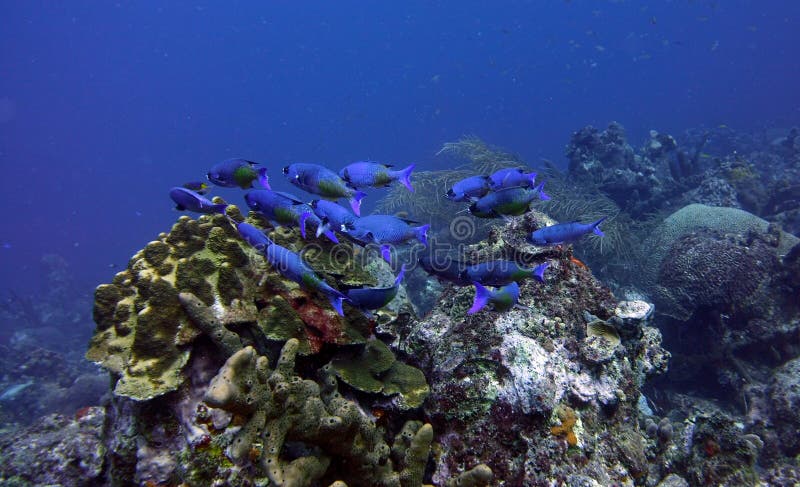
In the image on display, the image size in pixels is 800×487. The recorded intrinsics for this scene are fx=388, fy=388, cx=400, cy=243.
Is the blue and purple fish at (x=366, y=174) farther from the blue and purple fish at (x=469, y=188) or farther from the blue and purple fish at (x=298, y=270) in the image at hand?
the blue and purple fish at (x=298, y=270)

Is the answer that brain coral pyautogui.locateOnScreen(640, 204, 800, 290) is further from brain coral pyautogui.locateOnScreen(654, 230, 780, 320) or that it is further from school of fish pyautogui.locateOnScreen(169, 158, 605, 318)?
school of fish pyautogui.locateOnScreen(169, 158, 605, 318)

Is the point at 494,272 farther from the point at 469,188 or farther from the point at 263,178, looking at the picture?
the point at 263,178

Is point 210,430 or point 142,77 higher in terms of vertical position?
point 142,77

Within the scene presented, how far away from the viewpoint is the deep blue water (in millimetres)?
84188

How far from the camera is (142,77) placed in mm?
121125

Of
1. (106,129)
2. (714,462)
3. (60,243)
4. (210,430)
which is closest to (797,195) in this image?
(714,462)

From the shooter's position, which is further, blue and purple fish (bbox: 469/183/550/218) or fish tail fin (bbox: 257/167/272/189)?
fish tail fin (bbox: 257/167/272/189)

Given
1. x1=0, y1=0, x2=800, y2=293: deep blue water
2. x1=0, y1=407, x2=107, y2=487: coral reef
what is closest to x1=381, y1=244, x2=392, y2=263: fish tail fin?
x1=0, y1=407, x2=107, y2=487: coral reef

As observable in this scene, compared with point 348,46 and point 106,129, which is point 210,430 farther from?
point 348,46

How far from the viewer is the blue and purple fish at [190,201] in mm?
3186

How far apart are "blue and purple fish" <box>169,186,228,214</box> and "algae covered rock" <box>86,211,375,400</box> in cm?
10

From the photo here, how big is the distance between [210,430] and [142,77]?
15231 cm

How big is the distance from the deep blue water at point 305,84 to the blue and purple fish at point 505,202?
61608 mm

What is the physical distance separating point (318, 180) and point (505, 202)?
159cm
